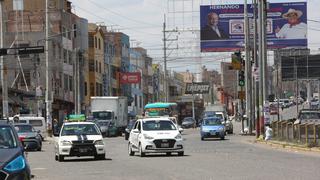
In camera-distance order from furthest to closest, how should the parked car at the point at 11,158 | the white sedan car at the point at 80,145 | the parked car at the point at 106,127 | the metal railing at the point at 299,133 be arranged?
the parked car at the point at 106,127
the metal railing at the point at 299,133
the white sedan car at the point at 80,145
the parked car at the point at 11,158

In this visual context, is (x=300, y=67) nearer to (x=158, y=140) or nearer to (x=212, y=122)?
(x=212, y=122)

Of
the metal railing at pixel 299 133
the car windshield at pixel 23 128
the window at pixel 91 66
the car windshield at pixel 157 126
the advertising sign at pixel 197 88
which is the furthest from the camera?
the advertising sign at pixel 197 88

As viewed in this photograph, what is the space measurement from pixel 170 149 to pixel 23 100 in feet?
144

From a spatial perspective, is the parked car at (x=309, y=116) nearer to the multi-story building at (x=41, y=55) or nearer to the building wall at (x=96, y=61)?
the multi-story building at (x=41, y=55)

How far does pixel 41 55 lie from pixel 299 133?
4565 centimetres

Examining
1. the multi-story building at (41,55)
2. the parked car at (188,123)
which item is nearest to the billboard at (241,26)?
the multi-story building at (41,55)

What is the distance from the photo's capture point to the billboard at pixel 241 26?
69875 mm

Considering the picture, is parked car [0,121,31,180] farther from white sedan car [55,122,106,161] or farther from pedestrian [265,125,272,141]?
pedestrian [265,125,272,141]

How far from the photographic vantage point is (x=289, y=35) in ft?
230

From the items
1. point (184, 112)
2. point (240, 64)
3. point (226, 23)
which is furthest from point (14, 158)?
point (184, 112)

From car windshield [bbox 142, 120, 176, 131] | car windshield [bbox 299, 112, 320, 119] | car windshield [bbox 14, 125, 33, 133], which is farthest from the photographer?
car windshield [bbox 299, 112, 320, 119]

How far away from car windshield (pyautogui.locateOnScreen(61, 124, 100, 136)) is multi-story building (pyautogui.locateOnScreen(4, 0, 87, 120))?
40817 mm

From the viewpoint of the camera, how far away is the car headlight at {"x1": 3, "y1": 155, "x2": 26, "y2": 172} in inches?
485

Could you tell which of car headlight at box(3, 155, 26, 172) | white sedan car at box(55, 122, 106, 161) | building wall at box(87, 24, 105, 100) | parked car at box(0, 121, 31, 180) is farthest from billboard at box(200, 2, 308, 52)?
car headlight at box(3, 155, 26, 172)
